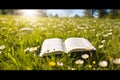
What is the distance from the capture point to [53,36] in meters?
1.78

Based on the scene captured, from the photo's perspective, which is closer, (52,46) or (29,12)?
(52,46)

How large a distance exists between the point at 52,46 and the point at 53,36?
278 mm

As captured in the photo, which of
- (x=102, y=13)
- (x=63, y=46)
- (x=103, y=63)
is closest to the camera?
(x=103, y=63)

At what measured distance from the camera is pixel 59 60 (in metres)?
1.44

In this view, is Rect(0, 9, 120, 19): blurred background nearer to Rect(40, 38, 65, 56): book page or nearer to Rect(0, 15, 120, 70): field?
Rect(0, 15, 120, 70): field

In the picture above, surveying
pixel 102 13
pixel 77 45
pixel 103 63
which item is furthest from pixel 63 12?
pixel 103 63

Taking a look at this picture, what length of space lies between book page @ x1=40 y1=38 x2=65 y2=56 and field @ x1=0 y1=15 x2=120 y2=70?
34 millimetres

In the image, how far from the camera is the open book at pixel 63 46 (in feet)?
4.76

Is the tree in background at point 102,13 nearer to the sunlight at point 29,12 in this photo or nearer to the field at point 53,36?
the field at point 53,36

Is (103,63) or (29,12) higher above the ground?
(29,12)

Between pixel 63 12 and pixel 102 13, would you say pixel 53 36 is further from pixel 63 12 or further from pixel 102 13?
pixel 102 13
